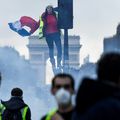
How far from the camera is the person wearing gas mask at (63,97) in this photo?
4.54 m

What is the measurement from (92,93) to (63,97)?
74cm

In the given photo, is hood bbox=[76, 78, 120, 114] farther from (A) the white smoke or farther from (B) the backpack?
(A) the white smoke

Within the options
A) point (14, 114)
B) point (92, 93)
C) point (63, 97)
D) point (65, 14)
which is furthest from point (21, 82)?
point (92, 93)

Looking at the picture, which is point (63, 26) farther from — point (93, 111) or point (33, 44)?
point (33, 44)

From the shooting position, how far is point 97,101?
3.76 meters

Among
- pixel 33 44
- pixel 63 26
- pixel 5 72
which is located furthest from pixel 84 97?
pixel 33 44

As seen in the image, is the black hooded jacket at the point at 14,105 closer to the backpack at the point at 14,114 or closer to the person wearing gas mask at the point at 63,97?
the backpack at the point at 14,114

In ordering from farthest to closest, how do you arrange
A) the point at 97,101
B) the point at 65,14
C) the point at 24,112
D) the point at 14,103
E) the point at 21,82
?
1. the point at 21,82
2. the point at 65,14
3. the point at 24,112
4. the point at 14,103
5. the point at 97,101

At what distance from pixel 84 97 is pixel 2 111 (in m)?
5.50

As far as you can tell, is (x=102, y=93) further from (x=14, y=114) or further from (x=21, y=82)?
(x=21, y=82)

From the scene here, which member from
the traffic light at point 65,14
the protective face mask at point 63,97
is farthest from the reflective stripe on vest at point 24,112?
the traffic light at point 65,14

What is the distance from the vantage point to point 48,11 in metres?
38.4

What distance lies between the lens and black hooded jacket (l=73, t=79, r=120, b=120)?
144 inches

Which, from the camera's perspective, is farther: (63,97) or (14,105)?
(14,105)
